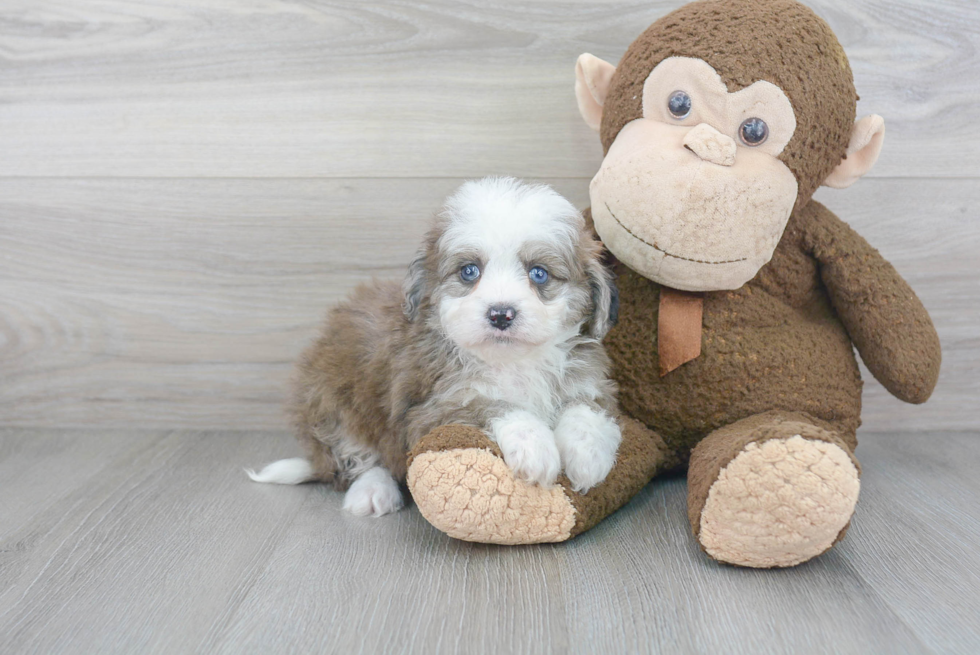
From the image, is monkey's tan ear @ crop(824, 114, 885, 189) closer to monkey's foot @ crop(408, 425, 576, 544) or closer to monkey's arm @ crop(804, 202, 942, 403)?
monkey's arm @ crop(804, 202, 942, 403)

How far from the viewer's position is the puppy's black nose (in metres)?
1.33

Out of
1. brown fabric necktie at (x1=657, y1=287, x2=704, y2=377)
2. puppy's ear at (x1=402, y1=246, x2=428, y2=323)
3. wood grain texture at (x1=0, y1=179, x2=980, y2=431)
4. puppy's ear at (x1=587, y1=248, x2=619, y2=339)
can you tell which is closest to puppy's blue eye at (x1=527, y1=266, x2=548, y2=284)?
puppy's ear at (x1=587, y1=248, x2=619, y2=339)

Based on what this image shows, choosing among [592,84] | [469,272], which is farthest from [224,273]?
[592,84]

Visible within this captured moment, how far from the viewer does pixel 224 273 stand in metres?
2.16

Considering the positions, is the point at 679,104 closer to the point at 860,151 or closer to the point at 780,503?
the point at 860,151

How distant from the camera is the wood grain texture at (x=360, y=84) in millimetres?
2029

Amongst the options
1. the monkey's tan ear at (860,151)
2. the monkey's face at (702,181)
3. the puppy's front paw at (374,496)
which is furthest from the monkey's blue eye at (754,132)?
Result: the puppy's front paw at (374,496)

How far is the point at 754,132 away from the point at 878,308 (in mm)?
493

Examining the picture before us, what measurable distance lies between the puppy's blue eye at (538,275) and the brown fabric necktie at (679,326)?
0.34 metres

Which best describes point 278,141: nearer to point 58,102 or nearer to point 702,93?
point 58,102

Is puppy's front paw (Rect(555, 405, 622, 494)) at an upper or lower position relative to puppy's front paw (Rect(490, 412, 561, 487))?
lower

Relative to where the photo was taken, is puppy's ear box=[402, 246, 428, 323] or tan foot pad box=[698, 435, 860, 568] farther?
puppy's ear box=[402, 246, 428, 323]

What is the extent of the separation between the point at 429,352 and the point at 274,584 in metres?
0.51

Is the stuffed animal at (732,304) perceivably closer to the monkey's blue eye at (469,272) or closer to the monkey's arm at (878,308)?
the monkey's arm at (878,308)
